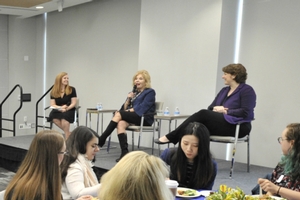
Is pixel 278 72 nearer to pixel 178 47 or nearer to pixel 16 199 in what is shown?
pixel 178 47

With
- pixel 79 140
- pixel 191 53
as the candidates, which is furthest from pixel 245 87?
pixel 79 140

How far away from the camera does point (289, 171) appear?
2258mm

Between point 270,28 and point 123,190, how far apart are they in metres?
3.99

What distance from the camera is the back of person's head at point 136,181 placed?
1.08 metres

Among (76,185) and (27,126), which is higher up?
(76,185)

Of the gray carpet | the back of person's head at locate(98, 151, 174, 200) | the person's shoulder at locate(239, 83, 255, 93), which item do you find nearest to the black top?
the gray carpet

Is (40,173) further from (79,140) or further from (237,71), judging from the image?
(237,71)

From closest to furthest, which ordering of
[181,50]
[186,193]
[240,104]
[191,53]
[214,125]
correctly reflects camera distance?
[186,193]
[214,125]
[240,104]
[191,53]
[181,50]

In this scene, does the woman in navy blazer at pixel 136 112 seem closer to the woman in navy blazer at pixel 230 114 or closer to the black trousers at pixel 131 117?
the black trousers at pixel 131 117

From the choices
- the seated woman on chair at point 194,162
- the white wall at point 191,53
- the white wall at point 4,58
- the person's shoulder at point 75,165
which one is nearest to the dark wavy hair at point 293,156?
the seated woman on chair at point 194,162

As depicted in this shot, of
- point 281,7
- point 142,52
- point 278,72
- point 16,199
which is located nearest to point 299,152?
point 16,199

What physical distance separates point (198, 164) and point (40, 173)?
3.57 feet

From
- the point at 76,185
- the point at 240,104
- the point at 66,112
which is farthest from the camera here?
the point at 66,112

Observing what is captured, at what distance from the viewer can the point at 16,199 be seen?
62.3 inches
